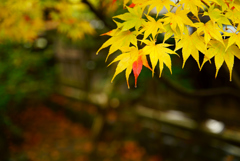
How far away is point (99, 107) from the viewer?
5.80 m

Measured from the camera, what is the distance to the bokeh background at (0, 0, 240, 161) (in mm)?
3543

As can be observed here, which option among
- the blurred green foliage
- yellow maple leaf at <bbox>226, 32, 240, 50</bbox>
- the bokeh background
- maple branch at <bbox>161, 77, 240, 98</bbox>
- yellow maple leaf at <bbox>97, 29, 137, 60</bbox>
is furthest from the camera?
the blurred green foliage

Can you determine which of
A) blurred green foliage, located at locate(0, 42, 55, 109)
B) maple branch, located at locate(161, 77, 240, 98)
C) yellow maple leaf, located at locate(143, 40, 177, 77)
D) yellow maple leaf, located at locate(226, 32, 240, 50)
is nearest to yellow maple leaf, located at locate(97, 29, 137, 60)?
yellow maple leaf, located at locate(143, 40, 177, 77)

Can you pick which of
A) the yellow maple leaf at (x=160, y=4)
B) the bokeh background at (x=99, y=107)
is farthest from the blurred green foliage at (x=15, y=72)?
the yellow maple leaf at (x=160, y=4)

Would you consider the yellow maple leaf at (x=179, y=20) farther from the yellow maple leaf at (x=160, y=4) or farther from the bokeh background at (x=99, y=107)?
the bokeh background at (x=99, y=107)

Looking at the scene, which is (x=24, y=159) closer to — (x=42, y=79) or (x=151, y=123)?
(x=42, y=79)

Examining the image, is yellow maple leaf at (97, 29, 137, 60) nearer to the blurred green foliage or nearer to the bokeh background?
the bokeh background

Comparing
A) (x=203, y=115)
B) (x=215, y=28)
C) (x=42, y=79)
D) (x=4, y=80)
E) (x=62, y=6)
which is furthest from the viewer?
(x=42, y=79)

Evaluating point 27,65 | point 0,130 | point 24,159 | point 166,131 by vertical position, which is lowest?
point 24,159

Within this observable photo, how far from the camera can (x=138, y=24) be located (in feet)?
4.67

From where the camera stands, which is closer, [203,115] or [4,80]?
[203,115]

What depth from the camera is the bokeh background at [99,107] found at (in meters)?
3.54

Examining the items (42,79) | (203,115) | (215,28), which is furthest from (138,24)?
(42,79)

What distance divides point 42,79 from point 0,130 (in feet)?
7.27
